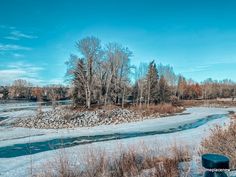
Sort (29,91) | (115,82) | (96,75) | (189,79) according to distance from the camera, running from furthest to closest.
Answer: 1. (189,79)
2. (29,91)
3. (115,82)
4. (96,75)

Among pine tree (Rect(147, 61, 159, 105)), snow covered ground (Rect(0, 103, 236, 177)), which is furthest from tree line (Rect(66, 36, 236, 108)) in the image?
snow covered ground (Rect(0, 103, 236, 177))

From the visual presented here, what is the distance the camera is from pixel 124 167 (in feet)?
23.2

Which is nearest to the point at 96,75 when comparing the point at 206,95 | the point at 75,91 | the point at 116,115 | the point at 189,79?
the point at 75,91

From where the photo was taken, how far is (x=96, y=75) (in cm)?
5725

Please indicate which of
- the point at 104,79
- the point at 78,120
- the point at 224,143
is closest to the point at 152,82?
the point at 104,79

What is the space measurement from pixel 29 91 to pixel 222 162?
144349 millimetres

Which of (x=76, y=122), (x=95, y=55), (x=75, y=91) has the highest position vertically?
(x=95, y=55)

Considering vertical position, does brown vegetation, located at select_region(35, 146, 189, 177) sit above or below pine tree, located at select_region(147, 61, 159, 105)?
below

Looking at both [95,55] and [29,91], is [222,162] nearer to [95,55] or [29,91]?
[95,55]

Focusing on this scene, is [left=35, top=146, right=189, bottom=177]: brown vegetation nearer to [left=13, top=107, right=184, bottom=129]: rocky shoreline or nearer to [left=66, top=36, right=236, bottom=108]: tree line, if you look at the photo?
[left=13, top=107, right=184, bottom=129]: rocky shoreline

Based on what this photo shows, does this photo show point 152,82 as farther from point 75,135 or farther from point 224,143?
point 224,143

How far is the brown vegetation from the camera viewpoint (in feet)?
20.0

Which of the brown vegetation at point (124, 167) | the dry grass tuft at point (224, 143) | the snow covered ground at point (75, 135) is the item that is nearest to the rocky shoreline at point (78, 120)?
the snow covered ground at point (75, 135)

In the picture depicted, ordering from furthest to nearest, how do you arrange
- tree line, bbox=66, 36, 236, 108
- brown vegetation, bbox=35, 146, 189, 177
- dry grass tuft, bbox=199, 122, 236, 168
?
1. tree line, bbox=66, 36, 236, 108
2. dry grass tuft, bbox=199, 122, 236, 168
3. brown vegetation, bbox=35, 146, 189, 177
